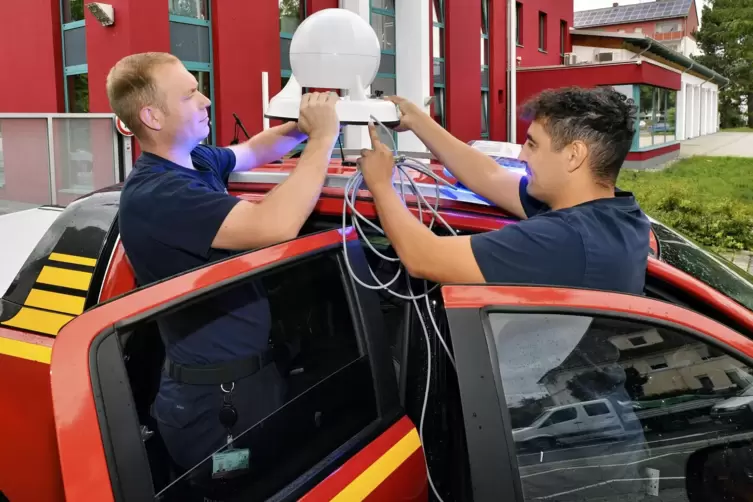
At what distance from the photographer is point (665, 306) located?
1573 millimetres

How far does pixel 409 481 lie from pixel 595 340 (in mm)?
620

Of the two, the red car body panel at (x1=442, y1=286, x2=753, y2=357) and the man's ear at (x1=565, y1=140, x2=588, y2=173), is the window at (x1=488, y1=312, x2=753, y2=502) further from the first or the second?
the man's ear at (x1=565, y1=140, x2=588, y2=173)

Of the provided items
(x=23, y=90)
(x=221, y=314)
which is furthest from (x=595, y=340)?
(x=23, y=90)

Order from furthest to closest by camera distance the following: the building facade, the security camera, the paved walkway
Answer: the paved walkway
the building facade
the security camera

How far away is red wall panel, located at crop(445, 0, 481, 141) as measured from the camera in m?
16.5

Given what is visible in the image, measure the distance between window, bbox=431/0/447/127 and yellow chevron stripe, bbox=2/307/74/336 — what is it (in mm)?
14208

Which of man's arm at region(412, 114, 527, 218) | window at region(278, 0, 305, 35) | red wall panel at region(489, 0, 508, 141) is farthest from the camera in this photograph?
red wall panel at region(489, 0, 508, 141)

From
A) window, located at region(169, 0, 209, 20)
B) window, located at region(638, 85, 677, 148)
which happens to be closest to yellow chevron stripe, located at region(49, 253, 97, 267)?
window, located at region(169, 0, 209, 20)

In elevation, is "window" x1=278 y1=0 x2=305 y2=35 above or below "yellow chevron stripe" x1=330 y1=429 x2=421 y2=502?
above

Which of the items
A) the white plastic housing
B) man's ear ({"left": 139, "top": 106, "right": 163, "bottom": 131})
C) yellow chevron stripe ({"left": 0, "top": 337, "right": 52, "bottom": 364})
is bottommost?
yellow chevron stripe ({"left": 0, "top": 337, "right": 52, "bottom": 364})

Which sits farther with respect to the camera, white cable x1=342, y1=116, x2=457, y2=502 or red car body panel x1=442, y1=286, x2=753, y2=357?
white cable x1=342, y1=116, x2=457, y2=502

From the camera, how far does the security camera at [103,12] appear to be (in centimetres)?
838

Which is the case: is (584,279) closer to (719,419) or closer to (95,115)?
(719,419)

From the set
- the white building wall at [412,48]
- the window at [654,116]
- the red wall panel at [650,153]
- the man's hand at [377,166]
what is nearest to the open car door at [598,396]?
the man's hand at [377,166]
